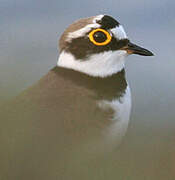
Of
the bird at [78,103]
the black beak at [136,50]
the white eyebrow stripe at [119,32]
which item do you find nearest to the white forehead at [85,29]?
the bird at [78,103]

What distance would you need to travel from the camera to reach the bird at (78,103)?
108cm

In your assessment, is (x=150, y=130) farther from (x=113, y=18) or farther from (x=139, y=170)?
(x=113, y=18)

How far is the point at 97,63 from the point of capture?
1.91 m

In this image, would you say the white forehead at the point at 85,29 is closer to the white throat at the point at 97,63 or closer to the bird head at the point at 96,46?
the bird head at the point at 96,46

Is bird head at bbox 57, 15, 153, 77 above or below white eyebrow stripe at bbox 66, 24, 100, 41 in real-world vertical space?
below

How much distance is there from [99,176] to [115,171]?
74 millimetres

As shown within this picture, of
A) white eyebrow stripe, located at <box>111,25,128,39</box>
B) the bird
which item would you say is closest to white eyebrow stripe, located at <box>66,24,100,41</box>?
the bird

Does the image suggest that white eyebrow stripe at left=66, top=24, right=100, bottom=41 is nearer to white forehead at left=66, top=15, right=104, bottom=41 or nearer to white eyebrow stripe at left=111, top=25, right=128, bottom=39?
white forehead at left=66, top=15, right=104, bottom=41

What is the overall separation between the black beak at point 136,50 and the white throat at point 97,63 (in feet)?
0.12

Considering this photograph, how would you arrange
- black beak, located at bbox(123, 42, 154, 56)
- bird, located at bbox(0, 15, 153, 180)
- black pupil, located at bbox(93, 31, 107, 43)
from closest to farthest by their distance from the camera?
bird, located at bbox(0, 15, 153, 180) < black pupil, located at bbox(93, 31, 107, 43) < black beak, located at bbox(123, 42, 154, 56)

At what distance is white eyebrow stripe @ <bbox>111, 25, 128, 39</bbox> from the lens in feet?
6.23

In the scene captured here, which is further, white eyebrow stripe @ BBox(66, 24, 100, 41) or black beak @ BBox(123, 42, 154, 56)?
black beak @ BBox(123, 42, 154, 56)

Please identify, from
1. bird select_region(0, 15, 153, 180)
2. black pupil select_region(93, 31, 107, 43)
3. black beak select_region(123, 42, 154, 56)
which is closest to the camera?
bird select_region(0, 15, 153, 180)

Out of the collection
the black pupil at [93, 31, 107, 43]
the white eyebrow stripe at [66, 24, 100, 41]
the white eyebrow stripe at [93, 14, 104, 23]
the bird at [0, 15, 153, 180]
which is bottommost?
the bird at [0, 15, 153, 180]
